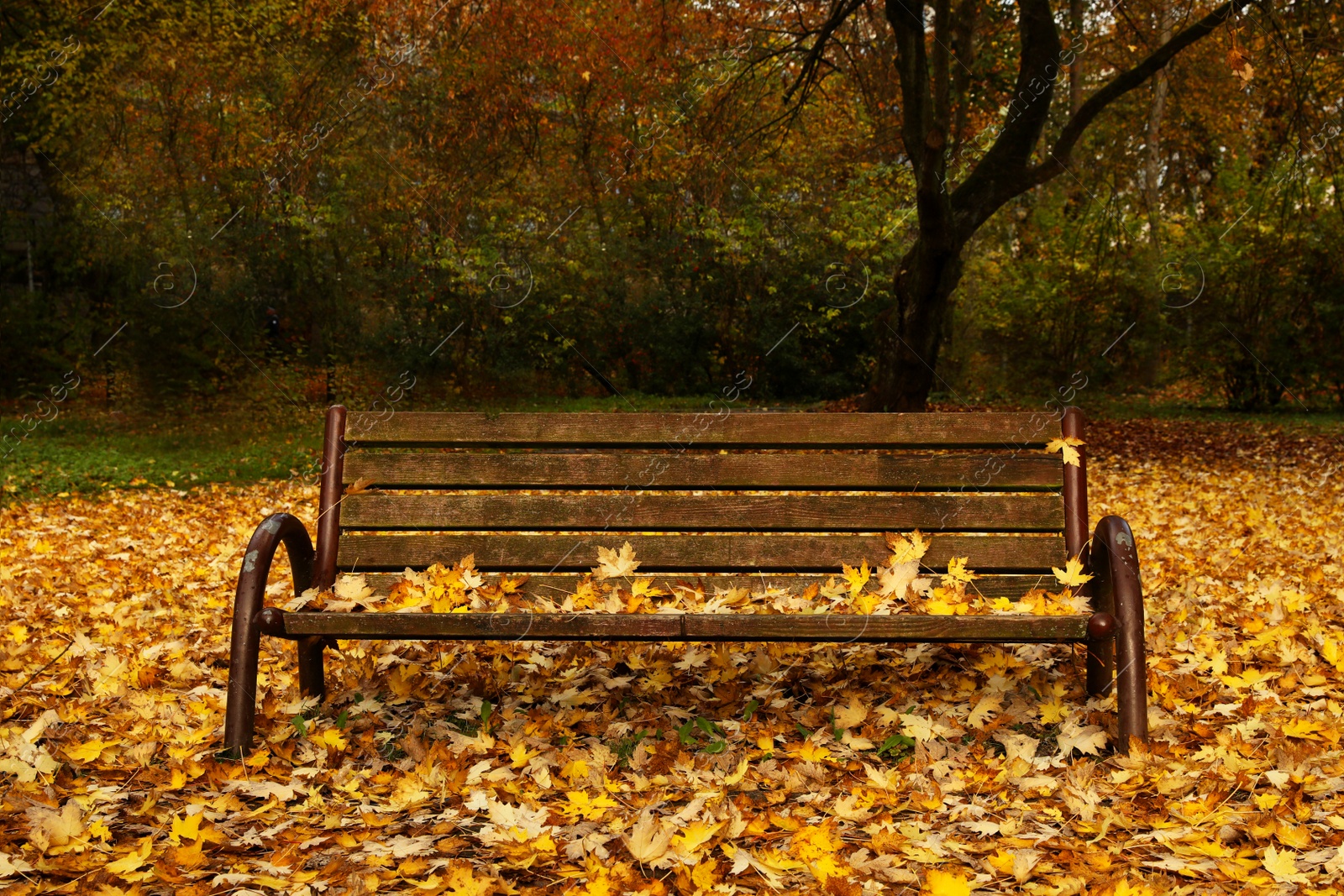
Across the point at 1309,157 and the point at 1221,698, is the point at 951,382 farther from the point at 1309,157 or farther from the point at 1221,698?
the point at 1221,698

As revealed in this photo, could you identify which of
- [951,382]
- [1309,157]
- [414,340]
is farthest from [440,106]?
[1309,157]

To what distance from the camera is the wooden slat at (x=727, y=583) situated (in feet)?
10.7

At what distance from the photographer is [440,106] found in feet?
52.2

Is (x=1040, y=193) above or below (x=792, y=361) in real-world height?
above

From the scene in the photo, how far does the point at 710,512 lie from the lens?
3.35m

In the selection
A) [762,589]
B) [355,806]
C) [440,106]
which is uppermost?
[440,106]

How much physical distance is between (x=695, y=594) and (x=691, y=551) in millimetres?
129

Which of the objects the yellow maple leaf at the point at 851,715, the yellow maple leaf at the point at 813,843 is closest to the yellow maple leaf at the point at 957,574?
the yellow maple leaf at the point at 851,715

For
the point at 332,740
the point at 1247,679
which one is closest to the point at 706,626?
the point at 332,740

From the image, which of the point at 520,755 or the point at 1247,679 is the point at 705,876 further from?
the point at 1247,679

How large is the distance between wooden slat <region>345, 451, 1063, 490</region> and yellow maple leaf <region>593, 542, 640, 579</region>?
0.20 m

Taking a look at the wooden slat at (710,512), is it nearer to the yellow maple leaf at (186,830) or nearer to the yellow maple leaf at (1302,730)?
the yellow maple leaf at (1302,730)

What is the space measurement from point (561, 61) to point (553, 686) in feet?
41.7

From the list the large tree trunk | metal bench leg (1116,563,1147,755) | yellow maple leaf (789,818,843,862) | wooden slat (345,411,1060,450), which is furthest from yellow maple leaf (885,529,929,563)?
the large tree trunk
